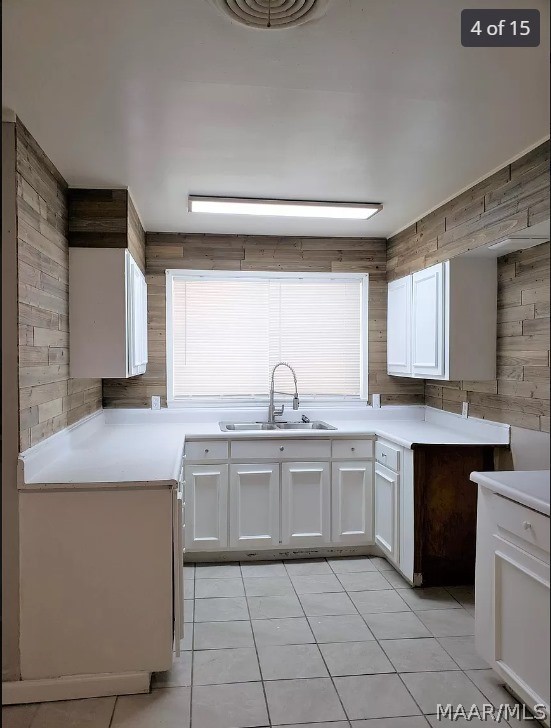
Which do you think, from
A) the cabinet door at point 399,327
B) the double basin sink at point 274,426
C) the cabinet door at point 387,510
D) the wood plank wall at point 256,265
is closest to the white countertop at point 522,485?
the cabinet door at point 387,510

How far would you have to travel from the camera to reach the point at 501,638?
1.92 meters

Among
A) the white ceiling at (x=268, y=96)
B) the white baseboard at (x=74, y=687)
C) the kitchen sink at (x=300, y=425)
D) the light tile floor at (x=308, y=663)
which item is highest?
the white ceiling at (x=268, y=96)

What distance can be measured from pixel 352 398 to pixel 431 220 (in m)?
1.46

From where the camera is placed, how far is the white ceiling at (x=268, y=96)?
1454 millimetres

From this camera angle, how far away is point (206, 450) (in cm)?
343

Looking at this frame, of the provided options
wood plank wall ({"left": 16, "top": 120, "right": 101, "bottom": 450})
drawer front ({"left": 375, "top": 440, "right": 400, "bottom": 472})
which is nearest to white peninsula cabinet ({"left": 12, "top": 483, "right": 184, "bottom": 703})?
wood plank wall ({"left": 16, "top": 120, "right": 101, "bottom": 450})

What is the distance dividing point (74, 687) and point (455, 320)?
2.53m

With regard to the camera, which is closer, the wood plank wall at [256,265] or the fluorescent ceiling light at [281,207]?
the fluorescent ceiling light at [281,207]

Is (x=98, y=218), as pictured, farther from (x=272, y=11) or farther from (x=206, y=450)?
(x=272, y=11)

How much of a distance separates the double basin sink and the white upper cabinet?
3.80 feet

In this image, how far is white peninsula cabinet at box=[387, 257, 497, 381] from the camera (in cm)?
291

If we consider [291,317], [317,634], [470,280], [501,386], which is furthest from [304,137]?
[317,634]

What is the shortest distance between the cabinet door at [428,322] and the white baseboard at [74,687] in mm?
2196

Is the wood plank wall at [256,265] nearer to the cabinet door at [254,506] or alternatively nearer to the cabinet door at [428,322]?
the cabinet door at [428,322]
